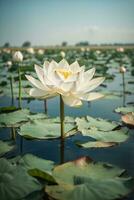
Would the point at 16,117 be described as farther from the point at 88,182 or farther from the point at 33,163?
the point at 88,182

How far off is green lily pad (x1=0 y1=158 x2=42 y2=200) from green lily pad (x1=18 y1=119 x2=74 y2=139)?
1.21 feet

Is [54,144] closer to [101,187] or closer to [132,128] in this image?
[132,128]

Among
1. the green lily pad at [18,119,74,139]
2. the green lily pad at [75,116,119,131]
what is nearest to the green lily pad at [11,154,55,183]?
the green lily pad at [18,119,74,139]

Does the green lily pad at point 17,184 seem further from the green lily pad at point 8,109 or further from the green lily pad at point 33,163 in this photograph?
the green lily pad at point 8,109

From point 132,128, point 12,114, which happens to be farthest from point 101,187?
point 12,114

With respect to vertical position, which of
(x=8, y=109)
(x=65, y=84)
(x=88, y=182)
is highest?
(x=65, y=84)

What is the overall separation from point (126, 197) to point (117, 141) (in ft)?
1.30

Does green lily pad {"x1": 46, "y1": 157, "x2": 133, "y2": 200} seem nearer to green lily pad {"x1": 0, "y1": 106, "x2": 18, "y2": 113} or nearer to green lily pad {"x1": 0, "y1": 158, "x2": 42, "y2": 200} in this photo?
green lily pad {"x1": 0, "y1": 158, "x2": 42, "y2": 200}

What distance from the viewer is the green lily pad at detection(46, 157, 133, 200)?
852mm

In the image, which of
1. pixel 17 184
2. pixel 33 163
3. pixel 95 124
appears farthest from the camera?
pixel 95 124

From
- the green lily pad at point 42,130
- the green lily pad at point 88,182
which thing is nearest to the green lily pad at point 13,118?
the green lily pad at point 42,130

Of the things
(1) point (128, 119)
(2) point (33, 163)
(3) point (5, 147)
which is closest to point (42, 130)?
(3) point (5, 147)

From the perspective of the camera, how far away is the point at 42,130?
54.2 inches

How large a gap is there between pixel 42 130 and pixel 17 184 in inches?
19.9
